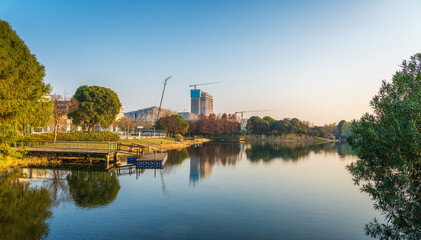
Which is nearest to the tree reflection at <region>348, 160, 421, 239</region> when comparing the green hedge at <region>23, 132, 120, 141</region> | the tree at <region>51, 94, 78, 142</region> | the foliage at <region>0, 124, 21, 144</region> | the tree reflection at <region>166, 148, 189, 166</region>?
the foliage at <region>0, 124, 21, 144</region>

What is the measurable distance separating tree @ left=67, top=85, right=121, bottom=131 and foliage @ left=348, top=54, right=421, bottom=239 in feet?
188

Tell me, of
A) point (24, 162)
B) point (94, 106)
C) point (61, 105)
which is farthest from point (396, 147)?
point (94, 106)

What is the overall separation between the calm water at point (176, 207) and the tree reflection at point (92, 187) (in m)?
0.07

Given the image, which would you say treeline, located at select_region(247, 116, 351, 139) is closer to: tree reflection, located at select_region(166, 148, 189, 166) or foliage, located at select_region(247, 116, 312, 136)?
foliage, located at select_region(247, 116, 312, 136)

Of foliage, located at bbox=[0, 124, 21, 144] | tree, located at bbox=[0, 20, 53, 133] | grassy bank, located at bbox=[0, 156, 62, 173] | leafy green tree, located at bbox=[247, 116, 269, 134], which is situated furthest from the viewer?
leafy green tree, located at bbox=[247, 116, 269, 134]

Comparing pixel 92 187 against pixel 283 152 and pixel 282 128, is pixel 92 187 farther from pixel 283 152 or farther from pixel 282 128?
pixel 282 128

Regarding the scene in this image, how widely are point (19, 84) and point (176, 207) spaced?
19876 millimetres

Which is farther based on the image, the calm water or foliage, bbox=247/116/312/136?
foliage, bbox=247/116/312/136

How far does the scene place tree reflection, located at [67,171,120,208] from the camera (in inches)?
775

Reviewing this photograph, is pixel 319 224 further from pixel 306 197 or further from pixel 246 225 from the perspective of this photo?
pixel 306 197

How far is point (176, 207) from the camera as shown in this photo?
19.2 metres

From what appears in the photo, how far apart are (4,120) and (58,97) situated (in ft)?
93.2

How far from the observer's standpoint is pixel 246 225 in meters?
15.8

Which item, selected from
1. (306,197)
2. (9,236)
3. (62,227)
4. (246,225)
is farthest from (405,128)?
(9,236)
